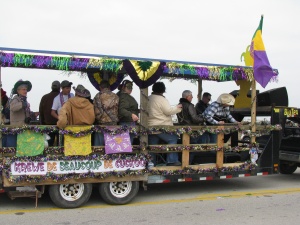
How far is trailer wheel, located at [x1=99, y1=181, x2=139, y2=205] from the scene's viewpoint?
6637mm

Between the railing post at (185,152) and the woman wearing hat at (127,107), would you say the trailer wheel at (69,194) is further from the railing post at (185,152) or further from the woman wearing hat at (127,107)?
the railing post at (185,152)

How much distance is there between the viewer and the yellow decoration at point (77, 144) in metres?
6.35

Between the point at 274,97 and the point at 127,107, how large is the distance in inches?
141

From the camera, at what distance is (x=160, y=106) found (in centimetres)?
721

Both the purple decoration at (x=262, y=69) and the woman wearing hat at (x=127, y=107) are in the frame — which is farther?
the purple decoration at (x=262, y=69)

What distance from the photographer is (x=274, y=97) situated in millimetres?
8484

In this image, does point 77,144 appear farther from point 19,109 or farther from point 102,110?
point 19,109

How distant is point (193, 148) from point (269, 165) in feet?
A: 6.32

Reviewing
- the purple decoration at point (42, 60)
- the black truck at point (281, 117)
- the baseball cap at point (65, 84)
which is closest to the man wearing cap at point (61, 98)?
the baseball cap at point (65, 84)

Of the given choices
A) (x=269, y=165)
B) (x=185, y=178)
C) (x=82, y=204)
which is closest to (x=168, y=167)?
(x=185, y=178)

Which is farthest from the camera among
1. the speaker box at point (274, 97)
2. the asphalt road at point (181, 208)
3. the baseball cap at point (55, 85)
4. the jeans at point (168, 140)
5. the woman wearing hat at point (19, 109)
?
the speaker box at point (274, 97)

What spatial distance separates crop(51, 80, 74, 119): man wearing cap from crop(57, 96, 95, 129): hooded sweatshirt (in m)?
0.65

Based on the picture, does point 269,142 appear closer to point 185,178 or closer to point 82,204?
point 185,178

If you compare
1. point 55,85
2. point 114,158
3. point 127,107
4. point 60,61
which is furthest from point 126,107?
point 55,85
